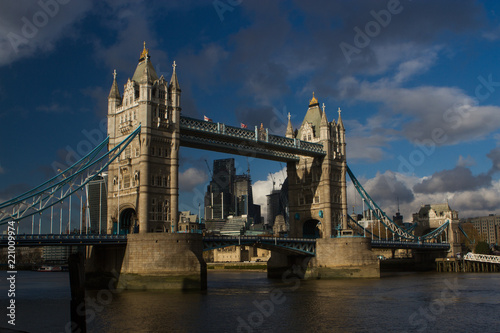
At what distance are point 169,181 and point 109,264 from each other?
11365mm

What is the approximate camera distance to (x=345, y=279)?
7012cm

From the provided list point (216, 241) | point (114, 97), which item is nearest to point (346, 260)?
point (216, 241)

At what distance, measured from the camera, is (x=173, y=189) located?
61.9 m

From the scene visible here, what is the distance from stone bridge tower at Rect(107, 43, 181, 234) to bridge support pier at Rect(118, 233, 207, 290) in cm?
581

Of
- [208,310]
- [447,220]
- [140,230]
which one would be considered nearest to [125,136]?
[140,230]

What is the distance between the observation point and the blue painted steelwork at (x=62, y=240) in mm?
47562

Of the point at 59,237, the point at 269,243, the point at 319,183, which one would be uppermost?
the point at 319,183

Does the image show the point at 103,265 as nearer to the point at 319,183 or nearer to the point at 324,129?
the point at 319,183

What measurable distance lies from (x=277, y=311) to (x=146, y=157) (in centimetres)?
2655

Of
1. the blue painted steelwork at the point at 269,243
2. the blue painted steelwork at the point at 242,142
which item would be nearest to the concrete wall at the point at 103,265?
the blue painted steelwork at the point at 269,243

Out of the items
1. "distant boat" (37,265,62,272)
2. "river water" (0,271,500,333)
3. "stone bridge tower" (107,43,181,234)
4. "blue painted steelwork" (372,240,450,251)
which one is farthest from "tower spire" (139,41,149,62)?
"distant boat" (37,265,62,272)

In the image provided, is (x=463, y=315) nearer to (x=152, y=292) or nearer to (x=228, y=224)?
(x=152, y=292)

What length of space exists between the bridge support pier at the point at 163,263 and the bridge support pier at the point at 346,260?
23.9m

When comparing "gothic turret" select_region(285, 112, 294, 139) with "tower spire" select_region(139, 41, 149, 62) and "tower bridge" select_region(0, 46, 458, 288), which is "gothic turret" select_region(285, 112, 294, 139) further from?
"tower spire" select_region(139, 41, 149, 62)
